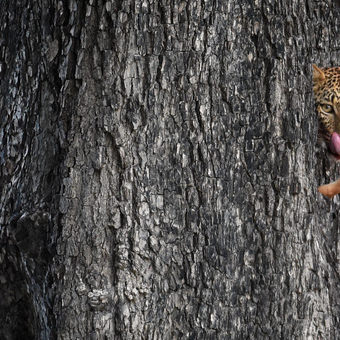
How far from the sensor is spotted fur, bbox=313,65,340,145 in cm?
320

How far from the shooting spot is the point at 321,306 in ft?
10.1

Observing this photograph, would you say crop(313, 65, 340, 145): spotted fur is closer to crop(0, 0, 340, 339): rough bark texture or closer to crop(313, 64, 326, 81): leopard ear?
crop(313, 64, 326, 81): leopard ear

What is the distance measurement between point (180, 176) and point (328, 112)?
825 mm

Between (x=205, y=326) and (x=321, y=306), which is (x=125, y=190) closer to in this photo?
(x=205, y=326)

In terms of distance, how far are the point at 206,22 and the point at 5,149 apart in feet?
3.99

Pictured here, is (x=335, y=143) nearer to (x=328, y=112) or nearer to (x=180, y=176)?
(x=328, y=112)

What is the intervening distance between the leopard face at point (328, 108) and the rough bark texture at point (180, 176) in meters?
0.18

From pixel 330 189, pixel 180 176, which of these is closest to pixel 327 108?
pixel 330 189

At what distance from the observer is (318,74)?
10.4 ft

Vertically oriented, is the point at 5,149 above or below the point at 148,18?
below

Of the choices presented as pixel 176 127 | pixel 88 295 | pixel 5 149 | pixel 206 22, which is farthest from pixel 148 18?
pixel 88 295

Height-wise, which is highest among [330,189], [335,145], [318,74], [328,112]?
[318,74]

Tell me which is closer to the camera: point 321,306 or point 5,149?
point 321,306

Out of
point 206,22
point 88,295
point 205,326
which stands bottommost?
point 205,326
